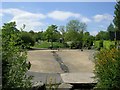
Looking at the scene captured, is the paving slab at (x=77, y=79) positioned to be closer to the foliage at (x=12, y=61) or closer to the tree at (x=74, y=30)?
the foliage at (x=12, y=61)

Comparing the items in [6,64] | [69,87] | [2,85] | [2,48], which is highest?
[2,48]

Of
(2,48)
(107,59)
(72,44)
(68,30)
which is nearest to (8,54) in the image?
(2,48)

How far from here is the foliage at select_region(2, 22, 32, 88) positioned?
320 cm

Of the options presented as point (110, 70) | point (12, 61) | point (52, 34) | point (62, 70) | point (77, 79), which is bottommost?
point (62, 70)

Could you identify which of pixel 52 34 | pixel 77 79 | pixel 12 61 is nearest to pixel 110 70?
pixel 12 61

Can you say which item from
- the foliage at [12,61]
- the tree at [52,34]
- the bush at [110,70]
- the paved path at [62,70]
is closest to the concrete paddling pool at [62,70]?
the paved path at [62,70]

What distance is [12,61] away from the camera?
325 cm

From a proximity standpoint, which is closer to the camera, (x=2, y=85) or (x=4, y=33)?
(x=2, y=85)

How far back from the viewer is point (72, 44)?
36000 millimetres

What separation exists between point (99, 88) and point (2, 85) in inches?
102

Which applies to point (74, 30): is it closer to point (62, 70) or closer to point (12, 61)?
point (62, 70)

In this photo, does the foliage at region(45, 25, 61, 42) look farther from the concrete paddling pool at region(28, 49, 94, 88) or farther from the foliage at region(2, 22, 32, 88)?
the foliage at region(2, 22, 32, 88)

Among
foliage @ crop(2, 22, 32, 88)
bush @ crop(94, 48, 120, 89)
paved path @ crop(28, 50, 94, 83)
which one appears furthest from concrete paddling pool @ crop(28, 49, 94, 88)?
foliage @ crop(2, 22, 32, 88)

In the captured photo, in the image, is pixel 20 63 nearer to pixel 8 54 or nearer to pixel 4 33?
pixel 8 54
